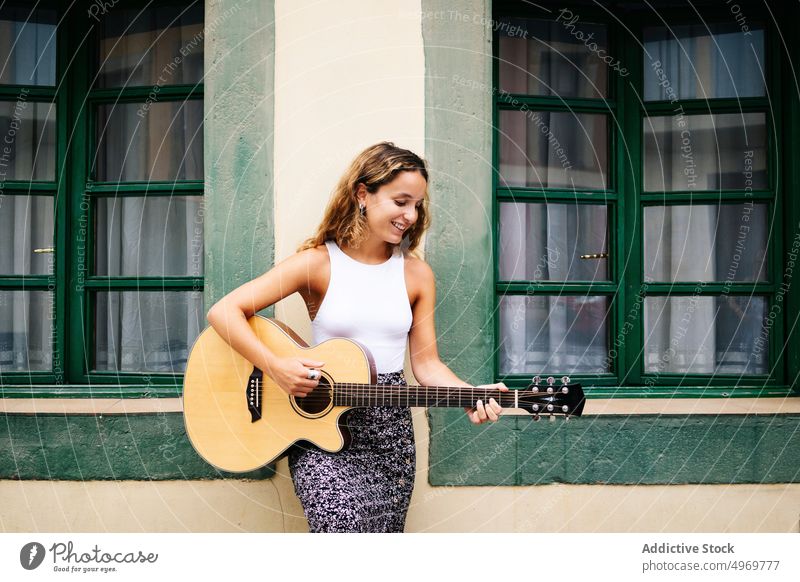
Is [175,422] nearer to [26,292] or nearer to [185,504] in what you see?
[185,504]

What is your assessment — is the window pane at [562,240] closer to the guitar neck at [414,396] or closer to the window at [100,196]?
the guitar neck at [414,396]

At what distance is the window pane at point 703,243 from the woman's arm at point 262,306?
1.65 m

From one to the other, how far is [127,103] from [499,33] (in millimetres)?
1698

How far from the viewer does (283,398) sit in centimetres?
246

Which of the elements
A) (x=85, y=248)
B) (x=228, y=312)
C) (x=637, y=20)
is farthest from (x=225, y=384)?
(x=637, y=20)

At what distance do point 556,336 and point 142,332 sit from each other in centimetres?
187

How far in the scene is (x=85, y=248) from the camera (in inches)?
128

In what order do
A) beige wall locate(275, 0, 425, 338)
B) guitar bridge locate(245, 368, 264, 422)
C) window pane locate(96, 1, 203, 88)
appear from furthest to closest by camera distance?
1. window pane locate(96, 1, 203, 88)
2. beige wall locate(275, 0, 425, 338)
3. guitar bridge locate(245, 368, 264, 422)

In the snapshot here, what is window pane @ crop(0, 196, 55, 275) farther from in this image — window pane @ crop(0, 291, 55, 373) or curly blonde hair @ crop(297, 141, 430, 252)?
curly blonde hair @ crop(297, 141, 430, 252)

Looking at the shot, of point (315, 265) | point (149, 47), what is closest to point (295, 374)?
point (315, 265)

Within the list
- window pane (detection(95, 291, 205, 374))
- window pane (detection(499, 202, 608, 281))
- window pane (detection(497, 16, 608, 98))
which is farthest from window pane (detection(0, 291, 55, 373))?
window pane (detection(497, 16, 608, 98))

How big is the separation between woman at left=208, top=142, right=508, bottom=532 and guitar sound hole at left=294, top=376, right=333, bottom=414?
33 millimetres

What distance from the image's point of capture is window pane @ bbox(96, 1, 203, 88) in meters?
3.23

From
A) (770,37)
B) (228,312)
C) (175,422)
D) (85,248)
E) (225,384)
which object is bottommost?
(175,422)
